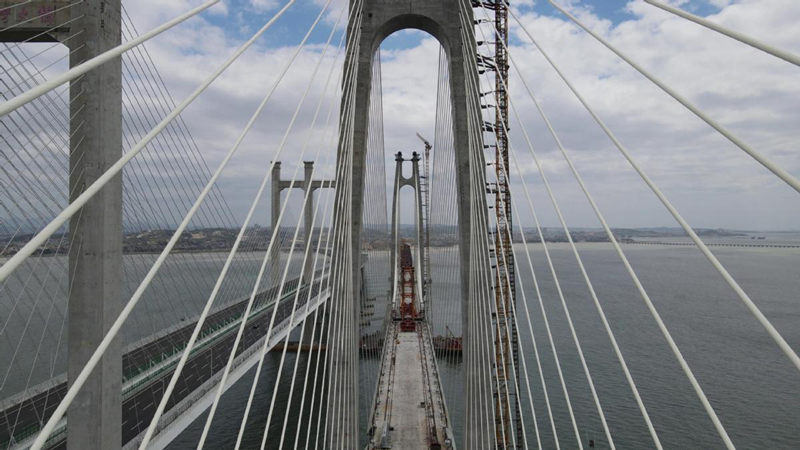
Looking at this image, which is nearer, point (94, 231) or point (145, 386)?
point (94, 231)

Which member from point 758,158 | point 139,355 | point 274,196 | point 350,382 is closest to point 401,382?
point 139,355

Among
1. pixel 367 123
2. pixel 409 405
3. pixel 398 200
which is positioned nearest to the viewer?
pixel 367 123

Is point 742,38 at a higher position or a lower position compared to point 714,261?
higher

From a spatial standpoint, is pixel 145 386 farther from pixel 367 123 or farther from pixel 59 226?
pixel 59 226

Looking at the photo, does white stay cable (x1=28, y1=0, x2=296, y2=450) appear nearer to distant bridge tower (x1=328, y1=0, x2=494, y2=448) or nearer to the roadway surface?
the roadway surface

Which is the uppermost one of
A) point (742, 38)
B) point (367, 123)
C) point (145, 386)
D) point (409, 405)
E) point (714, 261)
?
point (367, 123)

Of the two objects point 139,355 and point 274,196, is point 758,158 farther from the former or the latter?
point 274,196

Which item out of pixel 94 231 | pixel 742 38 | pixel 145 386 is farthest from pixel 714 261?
pixel 145 386

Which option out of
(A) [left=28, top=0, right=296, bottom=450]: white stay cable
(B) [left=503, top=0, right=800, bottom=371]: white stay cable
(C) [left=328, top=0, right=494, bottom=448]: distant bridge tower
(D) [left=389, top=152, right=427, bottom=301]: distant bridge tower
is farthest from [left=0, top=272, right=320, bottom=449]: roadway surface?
(D) [left=389, top=152, right=427, bottom=301]: distant bridge tower
